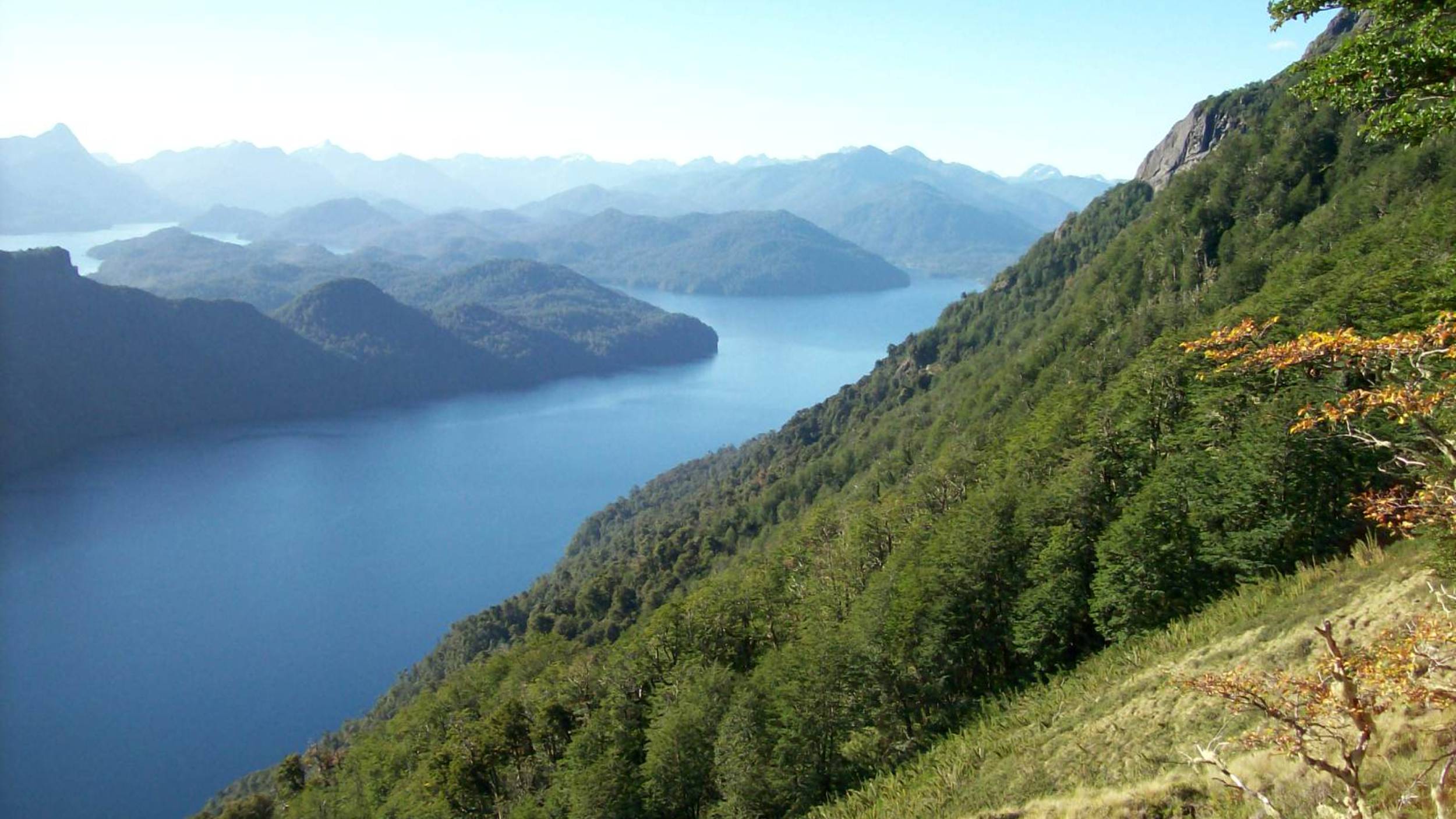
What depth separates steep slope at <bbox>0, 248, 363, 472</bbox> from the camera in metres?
110

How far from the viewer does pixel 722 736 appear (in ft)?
60.2

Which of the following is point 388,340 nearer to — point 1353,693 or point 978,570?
point 978,570

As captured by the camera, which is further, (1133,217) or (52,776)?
(1133,217)

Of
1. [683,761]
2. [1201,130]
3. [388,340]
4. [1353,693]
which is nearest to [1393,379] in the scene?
[1353,693]

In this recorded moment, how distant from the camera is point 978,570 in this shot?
19.3 meters

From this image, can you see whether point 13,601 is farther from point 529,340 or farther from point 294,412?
point 529,340

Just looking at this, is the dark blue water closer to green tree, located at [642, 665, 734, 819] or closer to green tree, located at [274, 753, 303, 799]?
green tree, located at [274, 753, 303, 799]

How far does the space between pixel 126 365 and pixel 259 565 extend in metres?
73.4

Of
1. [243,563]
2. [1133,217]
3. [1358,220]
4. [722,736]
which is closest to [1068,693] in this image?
[722,736]

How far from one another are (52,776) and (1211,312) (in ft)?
209

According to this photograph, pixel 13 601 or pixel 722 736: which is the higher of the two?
pixel 722 736

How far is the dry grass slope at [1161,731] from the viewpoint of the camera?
8.38 metres

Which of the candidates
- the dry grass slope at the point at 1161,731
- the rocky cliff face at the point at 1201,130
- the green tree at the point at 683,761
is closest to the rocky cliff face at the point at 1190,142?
the rocky cliff face at the point at 1201,130

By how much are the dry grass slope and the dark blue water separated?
4751 cm
